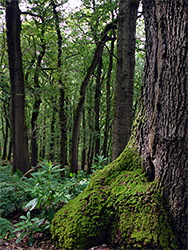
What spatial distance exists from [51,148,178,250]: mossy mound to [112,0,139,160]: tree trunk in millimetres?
1996

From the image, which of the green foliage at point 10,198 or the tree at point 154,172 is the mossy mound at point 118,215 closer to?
the tree at point 154,172

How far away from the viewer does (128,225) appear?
2.06m

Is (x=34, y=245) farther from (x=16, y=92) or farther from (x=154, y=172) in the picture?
(x=16, y=92)

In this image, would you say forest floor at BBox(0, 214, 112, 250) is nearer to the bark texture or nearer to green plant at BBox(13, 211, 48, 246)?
green plant at BBox(13, 211, 48, 246)

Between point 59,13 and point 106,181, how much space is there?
874 centimetres

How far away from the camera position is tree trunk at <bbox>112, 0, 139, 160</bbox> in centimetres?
470

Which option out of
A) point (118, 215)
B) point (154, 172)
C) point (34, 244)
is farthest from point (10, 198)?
point (154, 172)

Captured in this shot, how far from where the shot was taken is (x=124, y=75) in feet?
15.7

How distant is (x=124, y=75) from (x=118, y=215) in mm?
3561

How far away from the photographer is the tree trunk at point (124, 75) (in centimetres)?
470

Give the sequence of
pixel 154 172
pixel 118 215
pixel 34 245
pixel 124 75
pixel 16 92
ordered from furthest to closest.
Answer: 1. pixel 16 92
2. pixel 124 75
3. pixel 34 245
4. pixel 154 172
5. pixel 118 215

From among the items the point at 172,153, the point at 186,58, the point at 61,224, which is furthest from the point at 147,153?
the point at 61,224

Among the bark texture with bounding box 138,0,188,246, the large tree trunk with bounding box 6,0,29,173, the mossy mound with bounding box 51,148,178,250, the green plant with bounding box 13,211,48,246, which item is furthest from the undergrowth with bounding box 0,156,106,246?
the large tree trunk with bounding box 6,0,29,173

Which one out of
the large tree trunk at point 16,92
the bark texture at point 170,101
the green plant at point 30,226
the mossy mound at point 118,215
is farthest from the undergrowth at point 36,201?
the large tree trunk at point 16,92
